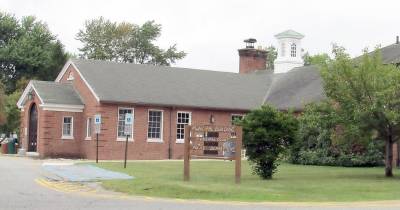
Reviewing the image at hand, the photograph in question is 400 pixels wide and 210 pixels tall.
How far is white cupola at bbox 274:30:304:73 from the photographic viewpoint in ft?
177

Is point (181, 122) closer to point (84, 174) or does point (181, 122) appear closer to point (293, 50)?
point (293, 50)

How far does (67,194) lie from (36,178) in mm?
6037

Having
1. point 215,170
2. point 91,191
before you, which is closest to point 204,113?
point 215,170

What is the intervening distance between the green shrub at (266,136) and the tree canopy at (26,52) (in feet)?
163

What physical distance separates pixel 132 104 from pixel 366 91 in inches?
740

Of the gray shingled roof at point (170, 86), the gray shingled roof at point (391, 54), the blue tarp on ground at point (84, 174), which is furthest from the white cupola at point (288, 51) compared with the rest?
the blue tarp on ground at point (84, 174)

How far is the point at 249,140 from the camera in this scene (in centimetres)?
2550

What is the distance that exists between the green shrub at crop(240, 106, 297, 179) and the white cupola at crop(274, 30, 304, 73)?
92.6 feet

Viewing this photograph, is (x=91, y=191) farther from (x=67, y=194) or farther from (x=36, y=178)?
(x=36, y=178)

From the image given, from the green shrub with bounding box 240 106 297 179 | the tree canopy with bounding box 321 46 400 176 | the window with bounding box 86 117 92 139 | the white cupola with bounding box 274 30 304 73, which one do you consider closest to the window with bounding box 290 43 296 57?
the white cupola with bounding box 274 30 304 73

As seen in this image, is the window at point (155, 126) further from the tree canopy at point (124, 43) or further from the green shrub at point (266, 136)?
the tree canopy at point (124, 43)

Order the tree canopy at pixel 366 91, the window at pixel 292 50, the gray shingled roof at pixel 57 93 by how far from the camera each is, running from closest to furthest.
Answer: the tree canopy at pixel 366 91
the gray shingled roof at pixel 57 93
the window at pixel 292 50

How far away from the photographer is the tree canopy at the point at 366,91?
26.4m

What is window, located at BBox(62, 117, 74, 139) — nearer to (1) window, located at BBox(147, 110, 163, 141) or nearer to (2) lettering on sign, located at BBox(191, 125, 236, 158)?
(1) window, located at BBox(147, 110, 163, 141)
